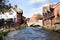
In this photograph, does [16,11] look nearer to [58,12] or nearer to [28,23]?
[28,23]

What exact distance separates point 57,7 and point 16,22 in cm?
1217

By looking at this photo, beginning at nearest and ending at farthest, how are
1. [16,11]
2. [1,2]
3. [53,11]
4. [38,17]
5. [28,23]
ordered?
1. [1,2]
2. [53,11]
3. [16,11]
4. [28,23]
5. [38,17]

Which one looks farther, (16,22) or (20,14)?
(20,14)

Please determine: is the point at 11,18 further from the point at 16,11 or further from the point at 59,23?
the point at 59,23

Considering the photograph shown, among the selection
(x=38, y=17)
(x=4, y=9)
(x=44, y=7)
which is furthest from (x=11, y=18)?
(x=4, y=9)

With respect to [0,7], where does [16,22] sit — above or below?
below

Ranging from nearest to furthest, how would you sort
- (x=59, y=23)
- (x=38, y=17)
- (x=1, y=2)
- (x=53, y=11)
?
(x=1, y=2), (x=59, y=23), (x=53, y=11), (x=38, y=17)

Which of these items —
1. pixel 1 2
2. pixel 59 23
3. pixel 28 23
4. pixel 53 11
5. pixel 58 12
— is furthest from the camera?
pixel 28 23

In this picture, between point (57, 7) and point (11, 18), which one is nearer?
point (57, 7)

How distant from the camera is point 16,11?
57562mm

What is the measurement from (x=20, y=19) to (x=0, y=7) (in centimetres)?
4142

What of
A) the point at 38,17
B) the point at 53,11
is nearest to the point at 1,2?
the point at 53,11

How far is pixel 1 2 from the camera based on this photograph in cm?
1711

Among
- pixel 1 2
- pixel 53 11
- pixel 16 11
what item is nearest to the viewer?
pixel 1 2
